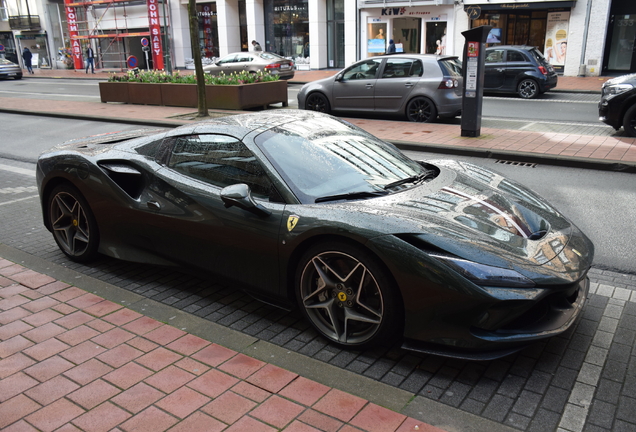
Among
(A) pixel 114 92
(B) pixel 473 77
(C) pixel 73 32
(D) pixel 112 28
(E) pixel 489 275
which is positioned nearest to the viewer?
(E) pixel 489 275

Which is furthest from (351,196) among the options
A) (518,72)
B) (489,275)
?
(518,72)

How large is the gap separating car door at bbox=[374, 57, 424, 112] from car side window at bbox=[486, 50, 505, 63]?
19.1 feet

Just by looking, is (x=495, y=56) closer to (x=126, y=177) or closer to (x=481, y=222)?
(x=126, y=177)

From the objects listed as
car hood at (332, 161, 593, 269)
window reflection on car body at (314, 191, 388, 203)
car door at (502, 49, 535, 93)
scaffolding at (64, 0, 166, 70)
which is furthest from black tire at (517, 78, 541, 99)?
scaffolding at (64, 0, 166, 70)

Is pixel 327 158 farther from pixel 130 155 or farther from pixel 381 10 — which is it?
pixel 381 10

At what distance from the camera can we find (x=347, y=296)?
343 centimetres

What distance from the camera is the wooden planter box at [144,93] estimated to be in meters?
17.8

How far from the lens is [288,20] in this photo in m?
33.1

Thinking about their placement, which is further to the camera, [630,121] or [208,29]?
[208,29]

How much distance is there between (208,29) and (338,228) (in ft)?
118

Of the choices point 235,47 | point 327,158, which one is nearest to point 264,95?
point 327,158

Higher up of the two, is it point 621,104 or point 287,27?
point 287,27

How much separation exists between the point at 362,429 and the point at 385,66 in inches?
470

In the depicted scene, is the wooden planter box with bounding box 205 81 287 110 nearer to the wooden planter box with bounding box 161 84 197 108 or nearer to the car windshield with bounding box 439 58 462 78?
the wooden planter box with bounding box 161 84 197 108
